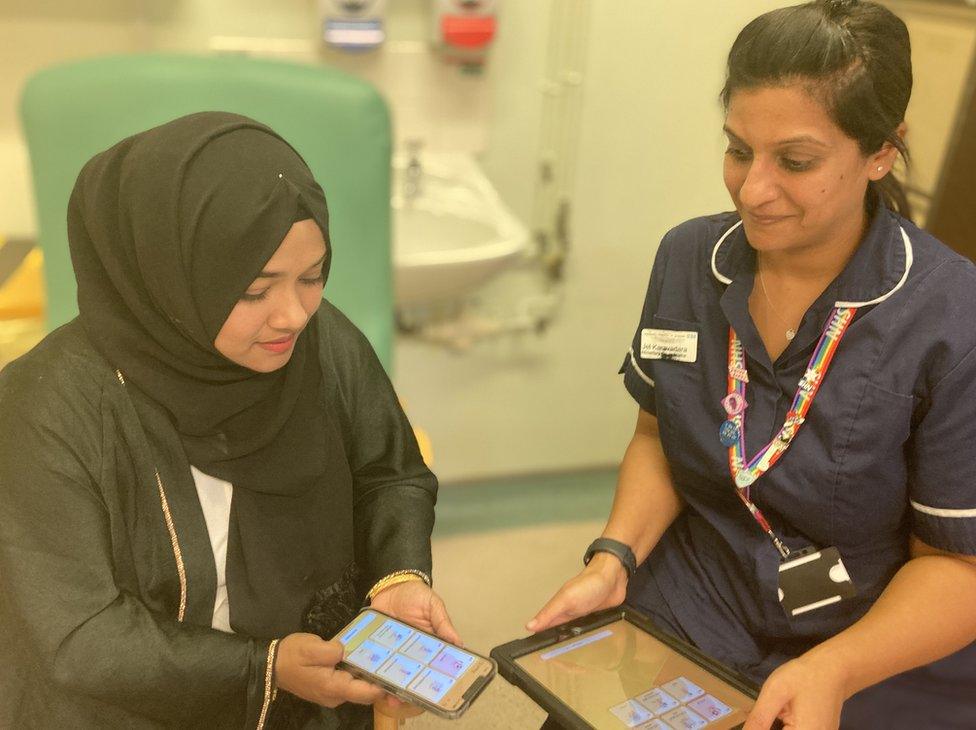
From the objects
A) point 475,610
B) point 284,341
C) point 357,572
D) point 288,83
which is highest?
point 288,83

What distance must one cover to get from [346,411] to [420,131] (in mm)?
1009

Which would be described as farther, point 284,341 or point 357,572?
point 357,572

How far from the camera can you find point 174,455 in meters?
0.92

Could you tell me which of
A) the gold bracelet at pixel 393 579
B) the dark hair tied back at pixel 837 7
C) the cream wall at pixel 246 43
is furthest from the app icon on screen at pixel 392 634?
the cream wall at pixel 246 43

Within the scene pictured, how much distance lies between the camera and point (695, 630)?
117 centimetres

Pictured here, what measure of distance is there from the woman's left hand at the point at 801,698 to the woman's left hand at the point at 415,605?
12.7 inches

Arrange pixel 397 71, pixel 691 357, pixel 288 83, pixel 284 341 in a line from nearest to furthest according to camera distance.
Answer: pixel 284 341 < pixel 691 357 < pixel 288 83 < pixel 397 71

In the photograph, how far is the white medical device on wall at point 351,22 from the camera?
5.71 feet

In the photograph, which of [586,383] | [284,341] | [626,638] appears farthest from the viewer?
[586,383]

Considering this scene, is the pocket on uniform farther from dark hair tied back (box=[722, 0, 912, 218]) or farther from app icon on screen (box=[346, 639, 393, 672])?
app icon on screen (box=[346, 639, 393, 672])

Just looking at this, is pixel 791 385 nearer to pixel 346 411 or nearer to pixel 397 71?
pixel 346 411

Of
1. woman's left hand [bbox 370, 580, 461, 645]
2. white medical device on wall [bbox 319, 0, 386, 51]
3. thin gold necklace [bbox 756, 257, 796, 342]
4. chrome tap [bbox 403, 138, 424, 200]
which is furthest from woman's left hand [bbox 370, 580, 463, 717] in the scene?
white medical device on wall [bbox 319, 0, 386, 51]

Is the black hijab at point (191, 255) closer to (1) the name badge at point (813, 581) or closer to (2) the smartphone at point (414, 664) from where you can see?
(2) the smartphone at point (414, 664)

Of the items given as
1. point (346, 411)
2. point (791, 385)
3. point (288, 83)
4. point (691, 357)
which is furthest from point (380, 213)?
point (791, 385)
